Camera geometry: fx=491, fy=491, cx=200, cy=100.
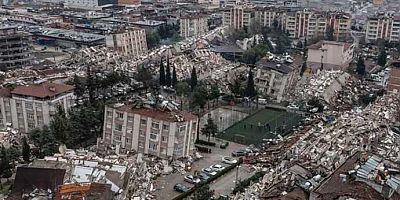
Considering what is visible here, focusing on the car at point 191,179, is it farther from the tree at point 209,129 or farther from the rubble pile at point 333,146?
the tree at point 209,129

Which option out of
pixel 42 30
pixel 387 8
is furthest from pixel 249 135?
pixel 387 8

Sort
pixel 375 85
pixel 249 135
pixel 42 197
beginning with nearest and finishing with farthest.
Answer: pixel 42 197
pixel 249 135
pixel 375 85

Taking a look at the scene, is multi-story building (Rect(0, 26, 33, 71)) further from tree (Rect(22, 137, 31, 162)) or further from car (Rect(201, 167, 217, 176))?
car (Rect(201, 167, 217, 176))

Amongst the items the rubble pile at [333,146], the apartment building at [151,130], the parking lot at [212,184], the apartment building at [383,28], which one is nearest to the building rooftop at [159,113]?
the apartment building at [151,130]

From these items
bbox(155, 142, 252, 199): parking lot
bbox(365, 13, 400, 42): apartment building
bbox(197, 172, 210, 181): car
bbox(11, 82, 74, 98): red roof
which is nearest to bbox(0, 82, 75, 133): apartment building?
bbox(11, 82, 74, 98): red roof

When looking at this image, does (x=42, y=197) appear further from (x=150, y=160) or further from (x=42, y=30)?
(x=42, y=30)

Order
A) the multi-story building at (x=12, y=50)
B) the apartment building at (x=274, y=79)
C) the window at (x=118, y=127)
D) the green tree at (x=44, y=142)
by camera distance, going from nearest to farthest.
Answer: the green tree at (x=44, y=142)
the window at (x=118, y=127)
the apartment building at (x=274, y=79)
the multi-story building at (x=12, y=50)

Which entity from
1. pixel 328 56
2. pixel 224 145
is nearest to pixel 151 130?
pixel 224 145
